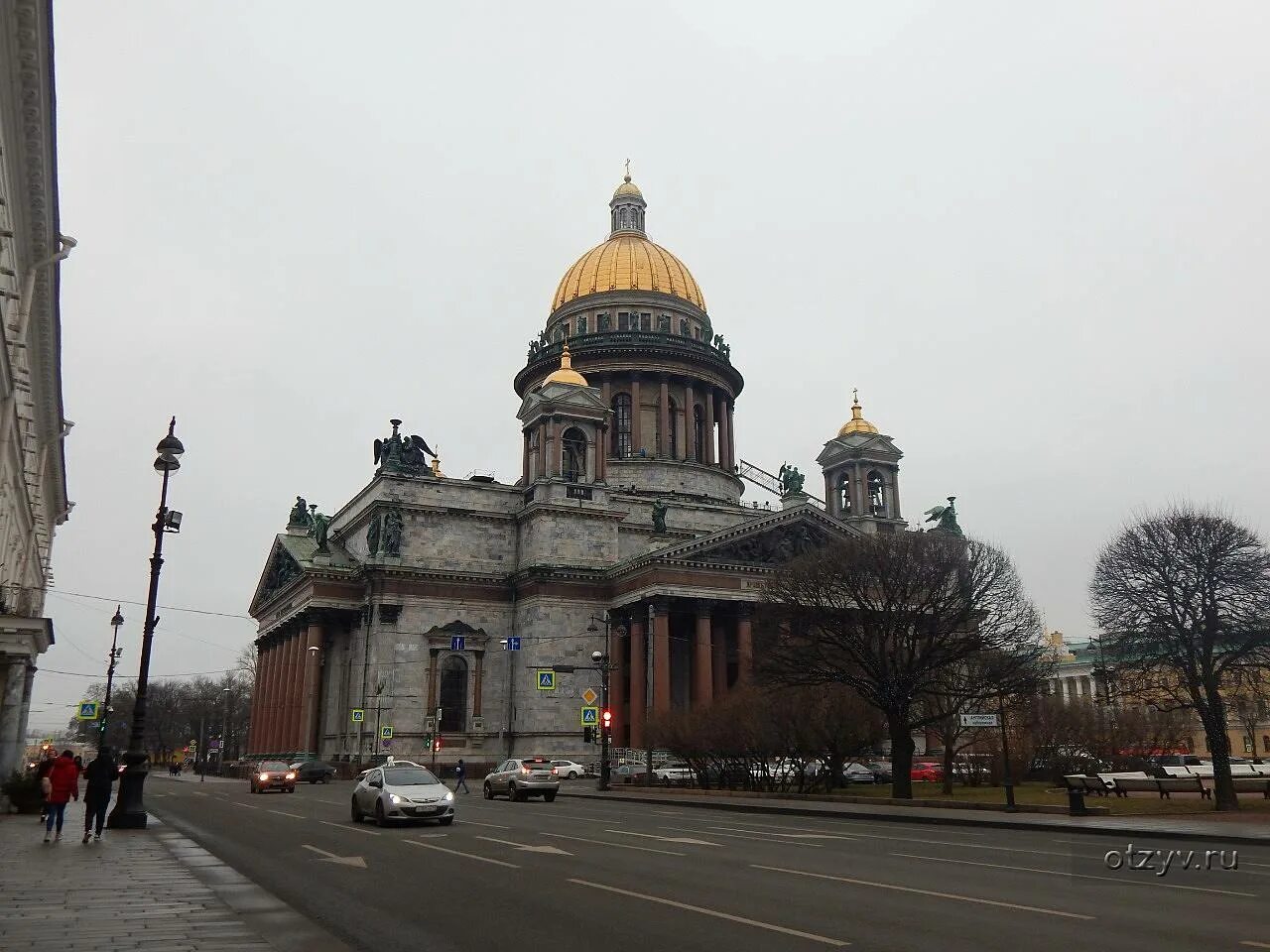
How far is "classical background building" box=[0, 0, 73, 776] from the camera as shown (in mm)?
18250

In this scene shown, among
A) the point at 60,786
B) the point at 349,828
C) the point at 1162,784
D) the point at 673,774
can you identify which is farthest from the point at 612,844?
the point at 673,774

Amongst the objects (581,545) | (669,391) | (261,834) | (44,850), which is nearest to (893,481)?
(669,391)

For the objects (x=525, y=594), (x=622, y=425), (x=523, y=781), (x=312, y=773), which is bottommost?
(x=312, y=773)

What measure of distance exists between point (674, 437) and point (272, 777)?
Result: 42.2m

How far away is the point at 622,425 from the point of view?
7906 cm

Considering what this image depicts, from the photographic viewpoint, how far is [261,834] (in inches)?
876

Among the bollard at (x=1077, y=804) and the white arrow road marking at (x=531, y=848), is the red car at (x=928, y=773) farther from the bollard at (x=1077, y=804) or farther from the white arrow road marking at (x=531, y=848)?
the white arrow road marking at (x=531, y=848)

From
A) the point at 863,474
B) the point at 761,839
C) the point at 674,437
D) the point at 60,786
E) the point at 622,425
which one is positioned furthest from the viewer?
the point at 674,437

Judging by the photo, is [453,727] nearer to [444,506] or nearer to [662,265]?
[444,506]

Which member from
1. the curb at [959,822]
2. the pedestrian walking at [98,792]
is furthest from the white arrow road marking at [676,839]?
the pedestrian walking at [98,792]

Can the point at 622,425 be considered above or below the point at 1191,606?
above

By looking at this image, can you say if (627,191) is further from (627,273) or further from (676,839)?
(676,839)

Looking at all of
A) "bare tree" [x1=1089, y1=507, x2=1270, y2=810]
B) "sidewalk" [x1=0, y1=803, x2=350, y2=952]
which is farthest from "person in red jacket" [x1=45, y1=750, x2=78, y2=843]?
"bare tree" [x1=1089, y1=507, x2=1270, y2=810]
